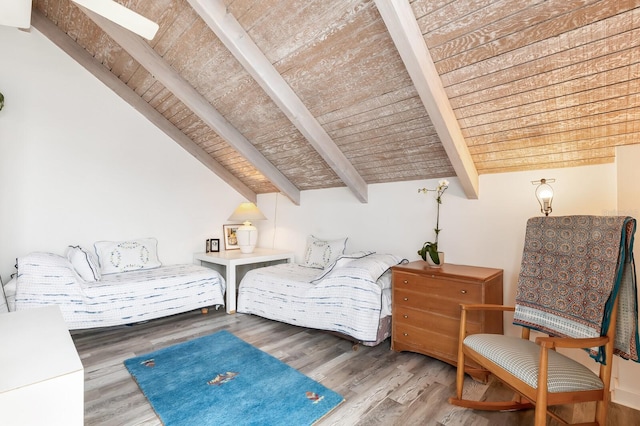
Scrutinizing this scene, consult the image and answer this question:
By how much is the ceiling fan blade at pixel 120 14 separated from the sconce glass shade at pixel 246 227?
9.02 feet

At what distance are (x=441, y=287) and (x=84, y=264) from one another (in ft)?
10.8

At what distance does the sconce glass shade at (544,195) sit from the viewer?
7.11 ft

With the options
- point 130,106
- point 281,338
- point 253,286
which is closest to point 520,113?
point 281,338

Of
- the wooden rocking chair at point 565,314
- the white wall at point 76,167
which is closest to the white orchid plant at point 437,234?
the wooden rocking chair at point 565,314

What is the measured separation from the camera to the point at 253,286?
3346 millimetres

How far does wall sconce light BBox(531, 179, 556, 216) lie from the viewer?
2168mm

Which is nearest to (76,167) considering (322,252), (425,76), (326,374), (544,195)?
(322,252)

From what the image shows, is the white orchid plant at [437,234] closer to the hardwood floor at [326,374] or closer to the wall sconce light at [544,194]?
the wall sconce light at [544,194]

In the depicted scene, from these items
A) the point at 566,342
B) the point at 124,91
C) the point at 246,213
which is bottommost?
the point at 566,342

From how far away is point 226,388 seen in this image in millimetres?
1956

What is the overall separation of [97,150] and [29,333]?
2.65 m

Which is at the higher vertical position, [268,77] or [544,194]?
[268,77]

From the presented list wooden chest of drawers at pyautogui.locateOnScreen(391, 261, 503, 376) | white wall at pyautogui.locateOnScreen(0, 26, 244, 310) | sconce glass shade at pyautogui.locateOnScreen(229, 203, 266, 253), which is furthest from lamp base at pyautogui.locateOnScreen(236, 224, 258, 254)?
wooden chest of drawers at pyautogui.locateOnScreen(391, 261, 503, 376)

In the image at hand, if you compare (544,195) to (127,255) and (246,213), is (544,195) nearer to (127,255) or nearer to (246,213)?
(246,213)
